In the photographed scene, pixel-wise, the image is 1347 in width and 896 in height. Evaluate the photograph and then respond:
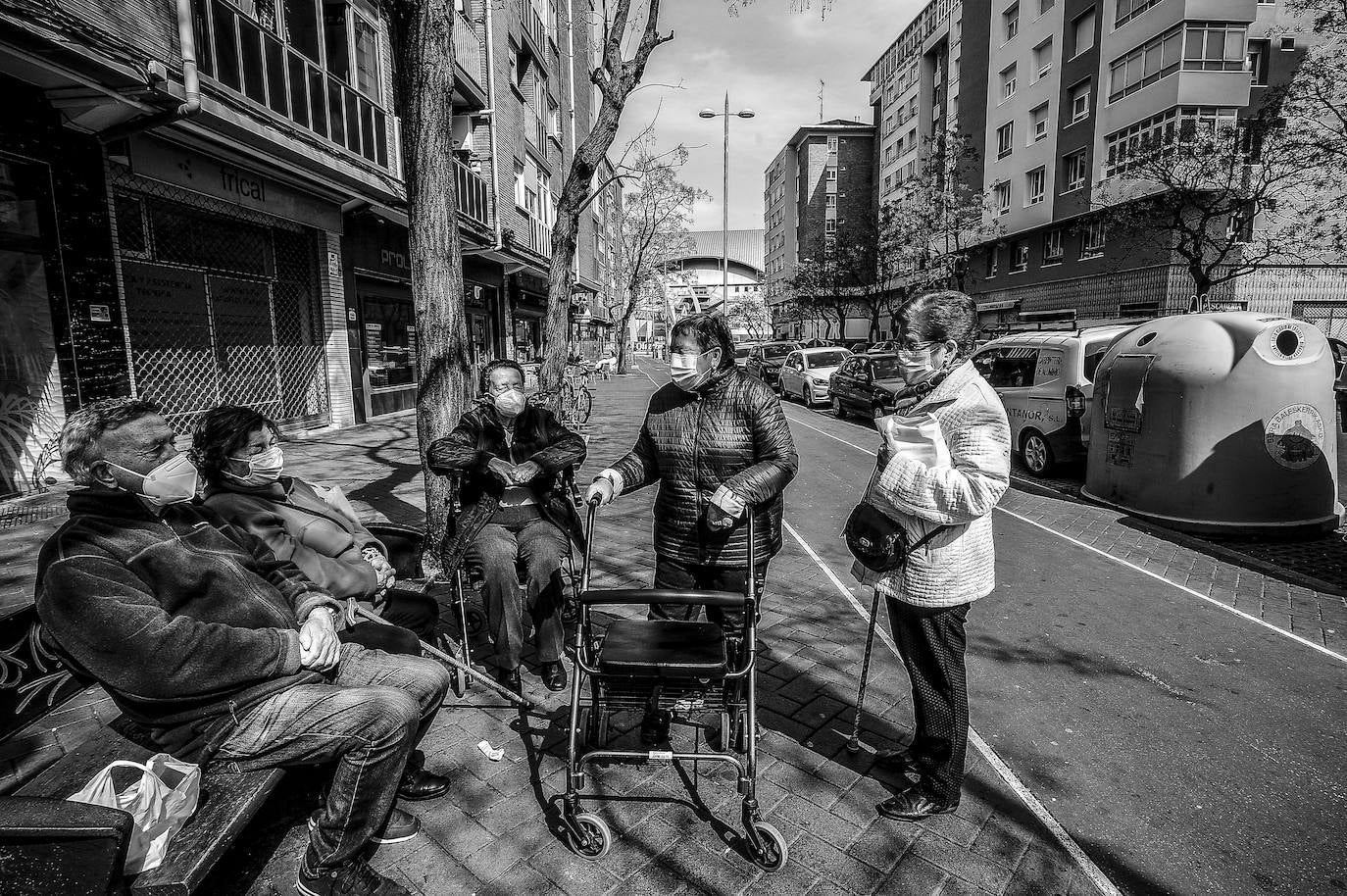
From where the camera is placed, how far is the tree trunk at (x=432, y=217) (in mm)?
4953

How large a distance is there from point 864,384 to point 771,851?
1433 cm

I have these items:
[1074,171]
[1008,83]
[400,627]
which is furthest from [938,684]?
[1008,83]

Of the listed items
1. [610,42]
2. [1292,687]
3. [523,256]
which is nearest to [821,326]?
[523,256]

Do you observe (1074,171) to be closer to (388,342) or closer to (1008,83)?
(1008,83)

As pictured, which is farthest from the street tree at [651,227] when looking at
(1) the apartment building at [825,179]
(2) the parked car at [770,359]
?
(1) the apartment building at [825,179]

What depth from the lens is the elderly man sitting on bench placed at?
204 cm

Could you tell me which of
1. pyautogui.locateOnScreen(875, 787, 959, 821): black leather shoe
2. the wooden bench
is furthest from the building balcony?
pyautogui.locateOnScreen(875, 787, 959, 821): black leather shoe

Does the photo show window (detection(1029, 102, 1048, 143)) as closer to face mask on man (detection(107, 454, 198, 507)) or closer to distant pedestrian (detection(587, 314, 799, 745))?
distant pedestrian (detection(587, 314, 799, 745))

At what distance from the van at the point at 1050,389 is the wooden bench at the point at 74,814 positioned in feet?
31.5

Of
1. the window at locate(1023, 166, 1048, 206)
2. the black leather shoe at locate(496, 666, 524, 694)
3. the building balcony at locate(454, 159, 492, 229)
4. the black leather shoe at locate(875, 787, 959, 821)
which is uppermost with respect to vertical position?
the window at locate(1023, 166, 1048, 206)

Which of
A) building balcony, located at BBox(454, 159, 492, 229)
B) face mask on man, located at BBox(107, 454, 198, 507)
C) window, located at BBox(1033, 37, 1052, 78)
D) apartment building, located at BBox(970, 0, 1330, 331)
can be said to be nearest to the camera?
face mask on man, located at BBox(107, 454, 198, 507)

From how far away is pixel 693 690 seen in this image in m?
2.74

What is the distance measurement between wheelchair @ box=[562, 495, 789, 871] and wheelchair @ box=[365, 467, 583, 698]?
127 cm

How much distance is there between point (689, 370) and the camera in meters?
3.24
